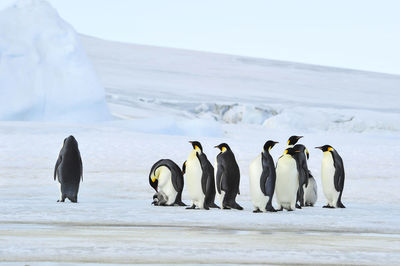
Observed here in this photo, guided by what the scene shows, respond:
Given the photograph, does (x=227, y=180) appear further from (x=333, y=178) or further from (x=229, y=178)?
(x=333, y=178)

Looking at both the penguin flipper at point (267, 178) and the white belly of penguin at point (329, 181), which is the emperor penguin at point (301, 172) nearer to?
the white belly of penguin at point (329, 181)

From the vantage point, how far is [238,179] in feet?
24.3

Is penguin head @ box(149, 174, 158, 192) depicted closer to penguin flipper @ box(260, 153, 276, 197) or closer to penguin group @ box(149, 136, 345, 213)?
penguin group @ box(149, 136, 345, 213)

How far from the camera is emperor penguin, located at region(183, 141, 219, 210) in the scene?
7.38 m

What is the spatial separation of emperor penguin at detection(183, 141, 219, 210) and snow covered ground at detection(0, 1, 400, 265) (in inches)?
17.2

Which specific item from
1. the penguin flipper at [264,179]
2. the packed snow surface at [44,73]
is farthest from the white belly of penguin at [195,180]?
the packed snow surface at [44,73]

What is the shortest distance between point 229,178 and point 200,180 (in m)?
0.29

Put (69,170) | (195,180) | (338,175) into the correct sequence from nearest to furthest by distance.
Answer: (195,180) < (69,170) < (338,175)

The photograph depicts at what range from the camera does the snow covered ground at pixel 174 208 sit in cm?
412

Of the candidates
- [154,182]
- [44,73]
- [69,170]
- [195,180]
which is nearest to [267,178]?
[195,180]

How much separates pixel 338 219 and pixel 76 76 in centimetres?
1015

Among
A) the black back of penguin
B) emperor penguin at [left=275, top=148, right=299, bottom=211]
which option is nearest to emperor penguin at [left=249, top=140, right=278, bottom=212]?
emperor penguin at [left=275, top=148, right=299, bottom=211]

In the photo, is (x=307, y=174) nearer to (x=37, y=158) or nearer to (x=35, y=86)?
(x=37, y=158)

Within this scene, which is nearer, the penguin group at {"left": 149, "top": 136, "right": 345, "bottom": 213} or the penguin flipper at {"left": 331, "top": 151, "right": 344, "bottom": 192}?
the penguin group at {"left": 149, "top": 136, "right": 345, "bottom": 213}
